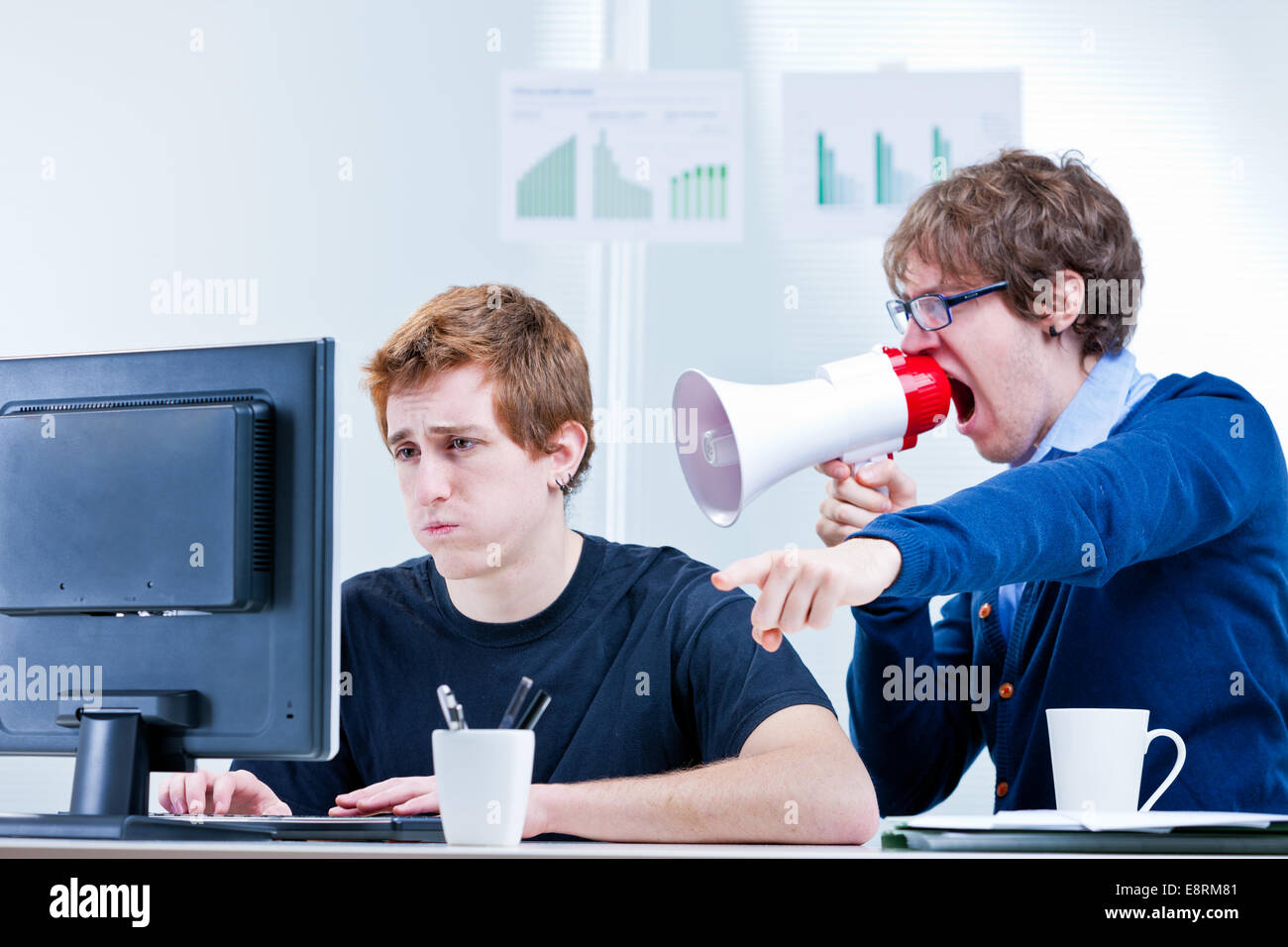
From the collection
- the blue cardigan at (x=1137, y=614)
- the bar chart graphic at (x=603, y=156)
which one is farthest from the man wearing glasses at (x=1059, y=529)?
the bar chart graphic at (x=603, y=156)

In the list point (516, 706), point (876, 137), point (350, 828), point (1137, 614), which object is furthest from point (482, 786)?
point (876, 137)

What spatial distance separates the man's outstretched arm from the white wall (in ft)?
4.73

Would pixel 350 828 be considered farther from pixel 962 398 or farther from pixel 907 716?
pixel 962 398

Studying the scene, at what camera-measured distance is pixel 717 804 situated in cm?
114

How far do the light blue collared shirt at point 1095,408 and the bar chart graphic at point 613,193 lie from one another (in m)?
1.29

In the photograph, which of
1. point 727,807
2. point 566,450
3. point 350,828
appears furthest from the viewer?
point 566,450

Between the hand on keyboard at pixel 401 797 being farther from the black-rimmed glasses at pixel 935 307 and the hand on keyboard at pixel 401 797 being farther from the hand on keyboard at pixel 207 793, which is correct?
the black-rimmed glasses at pixel 935 307

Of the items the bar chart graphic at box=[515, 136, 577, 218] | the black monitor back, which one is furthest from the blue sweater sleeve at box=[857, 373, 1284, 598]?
the bar chart graphic at box=[515, 136, 577, 218]

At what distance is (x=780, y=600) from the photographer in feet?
2.97

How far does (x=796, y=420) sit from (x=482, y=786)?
1.95 ft

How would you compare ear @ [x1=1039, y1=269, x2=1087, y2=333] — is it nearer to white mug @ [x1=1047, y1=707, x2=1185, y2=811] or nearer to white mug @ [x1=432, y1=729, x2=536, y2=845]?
white mug @ [x1=1047, y1=707, x2=1185, y2=811]

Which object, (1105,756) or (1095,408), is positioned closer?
(1105,756)
